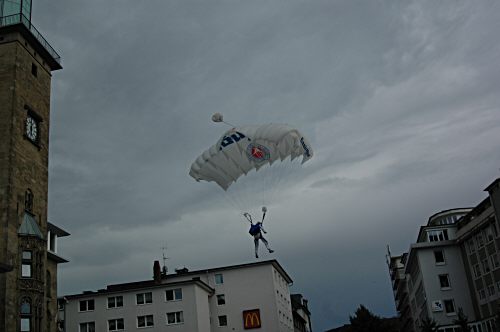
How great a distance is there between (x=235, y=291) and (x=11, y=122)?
35.5m

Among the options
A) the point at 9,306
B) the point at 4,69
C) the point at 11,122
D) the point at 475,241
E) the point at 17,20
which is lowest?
the point at 9,306

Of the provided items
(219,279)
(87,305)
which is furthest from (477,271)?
(87,305)

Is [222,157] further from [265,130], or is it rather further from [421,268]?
[421,268]

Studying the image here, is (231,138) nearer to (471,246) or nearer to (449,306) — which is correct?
(471,246)

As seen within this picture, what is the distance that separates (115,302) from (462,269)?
3436 cm

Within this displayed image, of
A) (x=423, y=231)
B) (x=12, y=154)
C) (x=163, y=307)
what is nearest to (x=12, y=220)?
(x=12, y=154)

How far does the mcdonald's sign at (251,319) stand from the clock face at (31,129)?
33059 mm

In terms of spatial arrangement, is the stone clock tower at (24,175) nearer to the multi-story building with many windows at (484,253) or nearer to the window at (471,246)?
the multi-story building with many windows at (484,253)

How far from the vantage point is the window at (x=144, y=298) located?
57.0 metres

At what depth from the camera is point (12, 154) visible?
3350cm

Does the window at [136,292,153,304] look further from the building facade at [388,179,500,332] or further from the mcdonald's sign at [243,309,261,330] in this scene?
the building facade at [388,179,500,332]

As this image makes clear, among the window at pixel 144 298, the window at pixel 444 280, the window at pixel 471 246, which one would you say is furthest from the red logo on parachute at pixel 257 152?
the window at pixel 144 298

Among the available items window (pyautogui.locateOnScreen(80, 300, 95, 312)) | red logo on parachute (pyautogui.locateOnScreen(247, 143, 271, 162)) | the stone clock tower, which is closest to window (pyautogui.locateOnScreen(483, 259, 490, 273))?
red logo on parachute (pyautogui.locateOnScreen(247, 143, 271, 162))

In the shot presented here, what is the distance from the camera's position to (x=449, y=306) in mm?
49781
